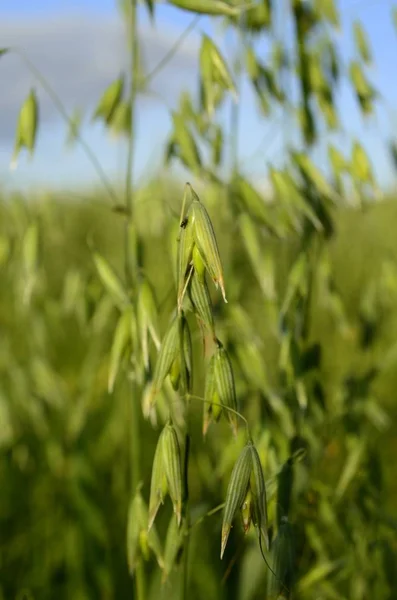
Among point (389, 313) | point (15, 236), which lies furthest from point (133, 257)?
point (389, 313)

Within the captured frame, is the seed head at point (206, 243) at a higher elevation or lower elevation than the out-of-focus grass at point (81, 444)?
higher

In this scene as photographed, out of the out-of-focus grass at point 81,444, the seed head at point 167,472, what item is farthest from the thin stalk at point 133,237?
the seed head at point 167,472

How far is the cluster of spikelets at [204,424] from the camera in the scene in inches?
29.2

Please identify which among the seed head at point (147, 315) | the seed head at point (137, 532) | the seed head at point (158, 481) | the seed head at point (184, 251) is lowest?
the seed head at point (137, 532)

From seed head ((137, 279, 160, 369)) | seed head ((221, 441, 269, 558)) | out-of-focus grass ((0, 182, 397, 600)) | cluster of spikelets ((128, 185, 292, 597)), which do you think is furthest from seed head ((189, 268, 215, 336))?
out-of-focus grass ((0, 182, 397, 600))

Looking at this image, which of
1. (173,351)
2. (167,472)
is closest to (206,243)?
(173,351)

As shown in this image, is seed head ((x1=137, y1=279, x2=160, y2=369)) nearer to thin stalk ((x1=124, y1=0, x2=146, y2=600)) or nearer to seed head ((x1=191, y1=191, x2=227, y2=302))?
thin stalk ((x1=124, y1=0, x2=146, y2=600))

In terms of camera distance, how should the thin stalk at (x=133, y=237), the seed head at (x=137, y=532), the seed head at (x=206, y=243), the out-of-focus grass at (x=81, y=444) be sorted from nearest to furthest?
the seed head at (x=206, y=243) → the seed head at (x=137, y=532) → the thin stalk at (x=133, y=237) → the out-of-focus grass at (x=81, y=444)

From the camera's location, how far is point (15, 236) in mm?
1604

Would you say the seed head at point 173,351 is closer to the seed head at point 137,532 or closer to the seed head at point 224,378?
the seed head at point 224,378

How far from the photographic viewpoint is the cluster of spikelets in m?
0.74

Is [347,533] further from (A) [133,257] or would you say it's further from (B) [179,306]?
(B) [179,306]

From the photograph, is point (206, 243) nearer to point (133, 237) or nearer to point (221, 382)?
point (221, 382)

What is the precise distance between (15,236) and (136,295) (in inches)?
24.6
